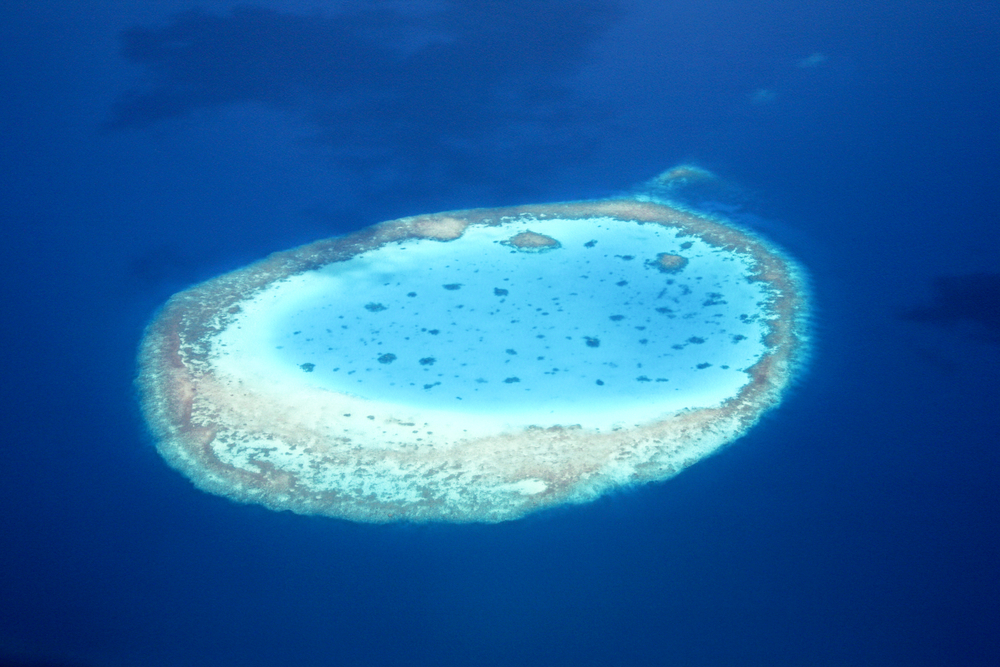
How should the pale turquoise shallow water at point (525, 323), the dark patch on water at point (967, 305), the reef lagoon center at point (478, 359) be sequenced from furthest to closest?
the dark patch on water at point (967, 305) < the pale turquoise shallow water at point (525, 323) < the reef lagoon center at point (478, 359)

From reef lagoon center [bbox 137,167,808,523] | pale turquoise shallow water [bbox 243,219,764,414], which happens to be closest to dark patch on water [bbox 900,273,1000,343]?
reef lagoon center [bbox 137,167,808,523]

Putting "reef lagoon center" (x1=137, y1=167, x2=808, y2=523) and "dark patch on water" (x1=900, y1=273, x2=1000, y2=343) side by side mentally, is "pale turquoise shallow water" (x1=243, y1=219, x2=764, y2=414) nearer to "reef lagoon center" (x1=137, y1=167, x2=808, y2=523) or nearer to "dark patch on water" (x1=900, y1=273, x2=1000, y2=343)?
"reef lagoon center" (x1=137, y1=167, x2=808, y2=523)

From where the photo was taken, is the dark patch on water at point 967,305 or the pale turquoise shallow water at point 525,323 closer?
the pale turquoise shallow water at point 525,323

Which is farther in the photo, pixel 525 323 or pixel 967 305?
pixel 525 323

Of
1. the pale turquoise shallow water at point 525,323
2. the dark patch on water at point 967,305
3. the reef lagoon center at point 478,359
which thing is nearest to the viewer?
the reef lagoon center at point 478,359

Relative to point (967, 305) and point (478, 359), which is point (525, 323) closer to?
point (478, 359)

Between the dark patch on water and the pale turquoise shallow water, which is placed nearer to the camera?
the pale turquoise shallow water

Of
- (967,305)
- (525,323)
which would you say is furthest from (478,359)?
(967,305)

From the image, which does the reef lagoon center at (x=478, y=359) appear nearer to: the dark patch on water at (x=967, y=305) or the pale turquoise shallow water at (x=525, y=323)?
the pale turquoise shallow water at (x=525, y=323)

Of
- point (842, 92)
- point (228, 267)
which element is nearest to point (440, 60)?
point (228, 267)

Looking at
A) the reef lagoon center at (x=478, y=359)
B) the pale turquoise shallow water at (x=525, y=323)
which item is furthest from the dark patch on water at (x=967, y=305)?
the pale turquoise shallow water at (x=525, y=323)
